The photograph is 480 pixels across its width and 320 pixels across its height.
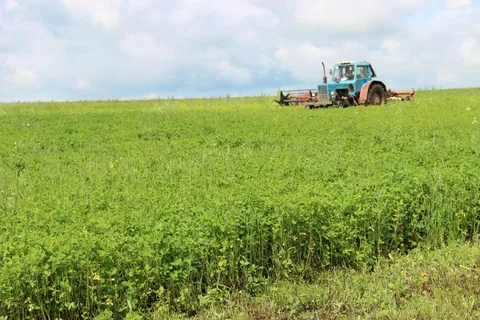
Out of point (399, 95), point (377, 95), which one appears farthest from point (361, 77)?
point (399, 95)

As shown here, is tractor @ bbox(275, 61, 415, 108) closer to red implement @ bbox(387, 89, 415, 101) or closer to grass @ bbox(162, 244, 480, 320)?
red implement @ bbox(387, 89, 415, 101)

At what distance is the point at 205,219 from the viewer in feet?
19.0

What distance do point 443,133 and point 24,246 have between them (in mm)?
12226

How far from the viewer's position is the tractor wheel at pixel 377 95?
24.5 metres

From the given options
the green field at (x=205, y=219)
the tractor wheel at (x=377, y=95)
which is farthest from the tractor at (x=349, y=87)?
the green field at (x=205, y=219)

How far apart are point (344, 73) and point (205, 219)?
20.6 m

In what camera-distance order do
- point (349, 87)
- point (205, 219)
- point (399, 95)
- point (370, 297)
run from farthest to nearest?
point (399, 95), point (349, 87), point (205, 219), point (370, 297)

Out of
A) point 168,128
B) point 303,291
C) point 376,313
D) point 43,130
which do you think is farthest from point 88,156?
point 376,313

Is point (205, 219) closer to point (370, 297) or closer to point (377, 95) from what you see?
point (370, 297)

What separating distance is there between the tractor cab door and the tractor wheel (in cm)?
49

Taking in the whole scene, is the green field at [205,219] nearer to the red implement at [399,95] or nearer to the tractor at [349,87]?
the tractor at [349,87]

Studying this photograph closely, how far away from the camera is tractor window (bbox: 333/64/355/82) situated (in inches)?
977

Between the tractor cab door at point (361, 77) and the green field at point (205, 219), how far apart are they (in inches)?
504

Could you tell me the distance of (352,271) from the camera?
6.20 metres
